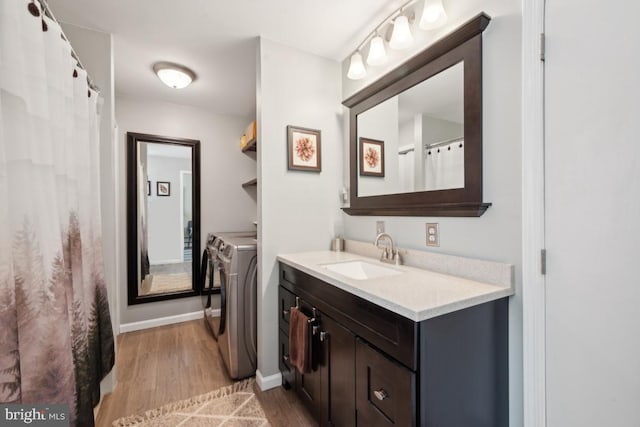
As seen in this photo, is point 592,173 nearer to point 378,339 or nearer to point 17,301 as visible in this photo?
point 378,339

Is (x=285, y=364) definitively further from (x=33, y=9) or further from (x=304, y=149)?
(x=33, y=9)

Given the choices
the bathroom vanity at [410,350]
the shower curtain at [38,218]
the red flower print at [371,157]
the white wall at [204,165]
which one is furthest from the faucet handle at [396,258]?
the white wall at [204,165]

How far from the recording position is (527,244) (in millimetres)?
1087

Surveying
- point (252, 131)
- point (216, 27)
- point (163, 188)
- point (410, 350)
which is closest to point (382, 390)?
point (410, 350)

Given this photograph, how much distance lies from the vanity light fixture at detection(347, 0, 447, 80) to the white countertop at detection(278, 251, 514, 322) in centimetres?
132

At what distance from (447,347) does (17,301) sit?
4.78ft

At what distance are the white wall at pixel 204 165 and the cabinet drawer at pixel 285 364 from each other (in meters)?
1.69

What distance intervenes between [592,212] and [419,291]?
65cm

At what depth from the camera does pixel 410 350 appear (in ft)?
2.98

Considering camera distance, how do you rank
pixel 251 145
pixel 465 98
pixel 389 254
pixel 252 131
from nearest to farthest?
pixel 465 98 → pixel 389 254 → pixel 252 131 → pixel 251 145

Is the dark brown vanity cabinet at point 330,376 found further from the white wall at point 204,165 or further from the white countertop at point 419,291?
the white wall at point 204,165

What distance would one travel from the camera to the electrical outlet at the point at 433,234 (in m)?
1.47

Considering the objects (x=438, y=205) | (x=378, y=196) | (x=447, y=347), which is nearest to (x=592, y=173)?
(x=438, y=205)

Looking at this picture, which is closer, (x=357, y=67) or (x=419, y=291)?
(x=419, y=291)
